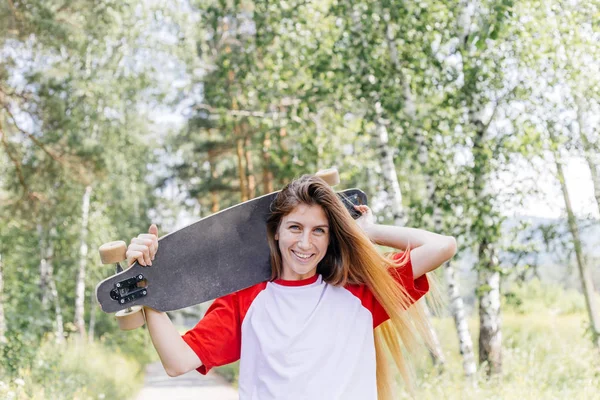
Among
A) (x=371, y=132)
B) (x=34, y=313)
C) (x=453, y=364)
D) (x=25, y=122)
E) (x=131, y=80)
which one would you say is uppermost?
(x=131, y=80)

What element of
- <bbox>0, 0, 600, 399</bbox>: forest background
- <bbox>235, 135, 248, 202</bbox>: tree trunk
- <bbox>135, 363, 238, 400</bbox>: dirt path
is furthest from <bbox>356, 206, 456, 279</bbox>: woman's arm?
<bbox>235, 135, 248, 202</bbox>: tree trunk

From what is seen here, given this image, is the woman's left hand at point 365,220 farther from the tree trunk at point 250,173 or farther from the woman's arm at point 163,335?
the tree trunk at point 250,173

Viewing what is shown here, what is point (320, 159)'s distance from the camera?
11.7m

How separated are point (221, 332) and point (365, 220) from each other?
680 millimetres

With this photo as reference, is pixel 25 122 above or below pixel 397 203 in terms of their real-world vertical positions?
above

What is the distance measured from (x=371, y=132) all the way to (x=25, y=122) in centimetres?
713

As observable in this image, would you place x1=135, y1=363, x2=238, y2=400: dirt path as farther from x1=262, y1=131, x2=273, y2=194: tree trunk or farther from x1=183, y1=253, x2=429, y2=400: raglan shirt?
x1=183, y1=253, x2=429, y2=400: raglan shirt

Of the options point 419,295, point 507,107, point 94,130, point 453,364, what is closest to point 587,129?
point 507,107

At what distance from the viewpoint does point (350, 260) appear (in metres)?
2.68

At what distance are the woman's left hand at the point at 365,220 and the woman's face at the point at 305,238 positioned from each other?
0.65ft

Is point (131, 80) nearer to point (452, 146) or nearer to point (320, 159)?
point (320, 159)

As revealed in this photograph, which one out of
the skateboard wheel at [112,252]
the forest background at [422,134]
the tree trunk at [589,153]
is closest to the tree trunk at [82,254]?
the forest background at [422,134]

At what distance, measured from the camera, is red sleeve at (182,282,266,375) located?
2.54 m

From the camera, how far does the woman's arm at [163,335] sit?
8.04 feet
